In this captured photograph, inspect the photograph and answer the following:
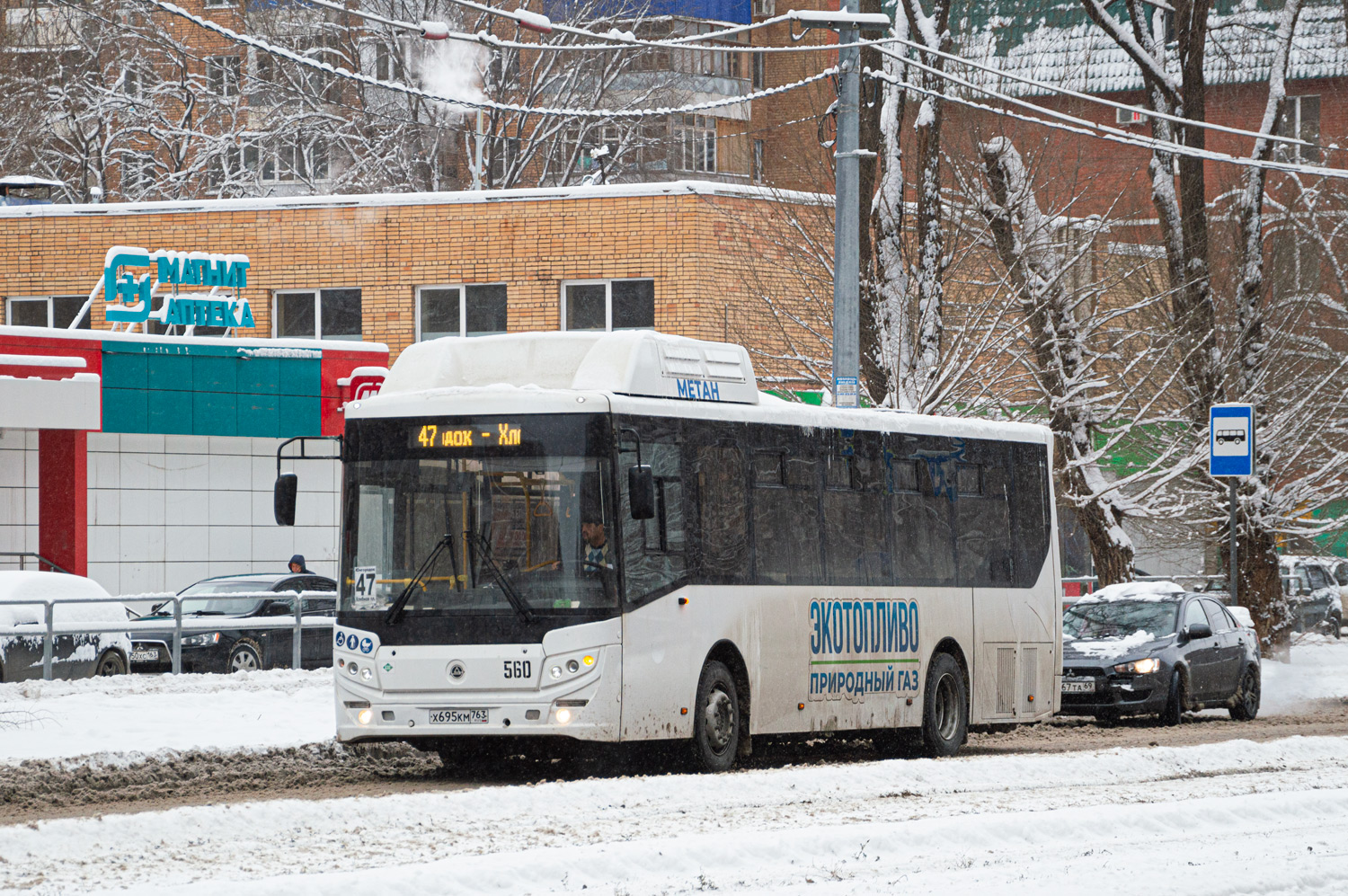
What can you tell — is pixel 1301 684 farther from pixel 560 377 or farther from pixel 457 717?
pixel 457 717

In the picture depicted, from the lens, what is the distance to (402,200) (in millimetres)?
36812

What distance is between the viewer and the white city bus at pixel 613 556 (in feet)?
45.0

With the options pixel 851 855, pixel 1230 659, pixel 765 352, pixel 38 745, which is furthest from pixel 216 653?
pixel 851 855

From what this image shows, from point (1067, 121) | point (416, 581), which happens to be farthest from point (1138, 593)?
point (416, 581)

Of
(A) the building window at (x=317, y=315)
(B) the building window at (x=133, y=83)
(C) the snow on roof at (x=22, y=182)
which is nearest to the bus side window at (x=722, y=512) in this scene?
(A) the building window at (x=317, y=315)

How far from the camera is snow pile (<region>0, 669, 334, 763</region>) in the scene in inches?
602

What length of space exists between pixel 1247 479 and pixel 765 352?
764 cm

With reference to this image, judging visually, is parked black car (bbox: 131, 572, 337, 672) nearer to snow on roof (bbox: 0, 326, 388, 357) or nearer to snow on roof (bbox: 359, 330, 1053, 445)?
snow on roof (bbox: 0, 326, 388, 357)

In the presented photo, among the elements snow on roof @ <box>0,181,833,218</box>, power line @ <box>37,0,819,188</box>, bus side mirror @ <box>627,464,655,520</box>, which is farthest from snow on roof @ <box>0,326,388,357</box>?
bus side mirror @ <box>627,464,655,520</box>

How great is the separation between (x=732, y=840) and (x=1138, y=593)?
13942 mm

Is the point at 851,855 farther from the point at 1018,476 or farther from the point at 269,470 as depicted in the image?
the point at 269,470

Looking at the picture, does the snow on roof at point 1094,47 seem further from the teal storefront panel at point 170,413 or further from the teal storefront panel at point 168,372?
the teal storefront panel at point 170,413

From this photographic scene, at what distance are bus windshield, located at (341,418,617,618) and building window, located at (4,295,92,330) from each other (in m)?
26.2

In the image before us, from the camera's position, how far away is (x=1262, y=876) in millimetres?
9414
